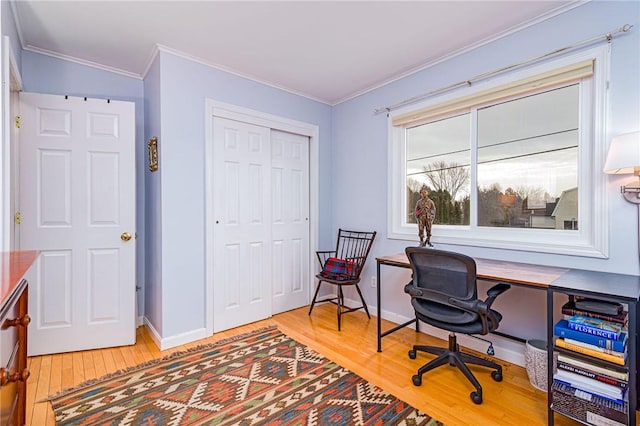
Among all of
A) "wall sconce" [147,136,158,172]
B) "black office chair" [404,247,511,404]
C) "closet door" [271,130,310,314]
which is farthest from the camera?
"closet door" [271,130,310,314]

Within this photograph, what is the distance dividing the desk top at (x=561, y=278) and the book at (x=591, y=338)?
0.69ft

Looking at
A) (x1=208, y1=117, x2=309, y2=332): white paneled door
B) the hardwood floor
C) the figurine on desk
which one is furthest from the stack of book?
(x1=208, y1=117, x2=309, y2=332): white paneled door

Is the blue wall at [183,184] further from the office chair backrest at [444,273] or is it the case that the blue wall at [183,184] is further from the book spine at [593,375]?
the book spine at [593,375]

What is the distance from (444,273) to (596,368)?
0.79 m

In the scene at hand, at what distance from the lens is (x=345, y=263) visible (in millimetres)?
3098

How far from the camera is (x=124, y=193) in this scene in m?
2.62

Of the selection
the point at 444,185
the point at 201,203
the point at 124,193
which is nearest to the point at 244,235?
the point at 201,203

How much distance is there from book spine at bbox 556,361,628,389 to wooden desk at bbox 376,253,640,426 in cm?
5

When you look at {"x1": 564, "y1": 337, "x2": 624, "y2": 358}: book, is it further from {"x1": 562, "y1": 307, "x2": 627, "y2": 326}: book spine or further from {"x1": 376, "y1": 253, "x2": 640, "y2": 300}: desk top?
{"x1": 376, "y1": 253, "x2": 640, "y2": 300}: desk top

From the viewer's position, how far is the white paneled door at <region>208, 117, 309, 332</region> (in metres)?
2.91

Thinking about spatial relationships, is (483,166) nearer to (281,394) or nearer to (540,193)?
(540,193)

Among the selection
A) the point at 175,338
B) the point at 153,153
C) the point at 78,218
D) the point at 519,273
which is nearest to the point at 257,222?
the point at 153,153

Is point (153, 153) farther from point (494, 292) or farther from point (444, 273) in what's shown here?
point (494, 292)

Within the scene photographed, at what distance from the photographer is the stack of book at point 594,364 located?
1423mm
